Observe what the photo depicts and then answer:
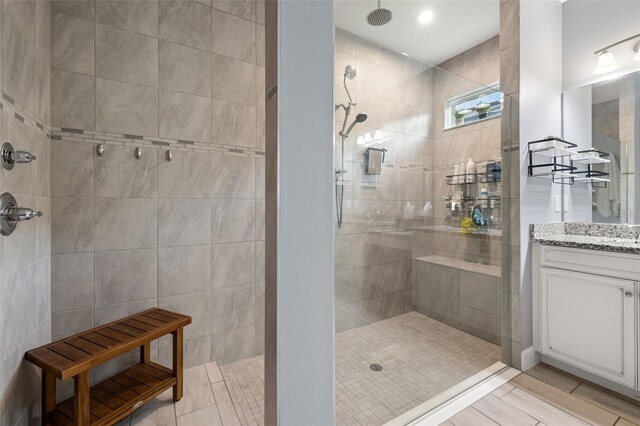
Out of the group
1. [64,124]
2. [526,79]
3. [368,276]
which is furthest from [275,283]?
[526,79]

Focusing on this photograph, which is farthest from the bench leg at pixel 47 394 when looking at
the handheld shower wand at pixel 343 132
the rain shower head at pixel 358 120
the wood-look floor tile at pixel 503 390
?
the wood-look floor tile at pixel 503 390

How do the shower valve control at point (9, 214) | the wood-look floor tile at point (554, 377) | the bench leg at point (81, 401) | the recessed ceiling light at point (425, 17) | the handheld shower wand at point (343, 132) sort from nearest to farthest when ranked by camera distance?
the shower valve control at point (9, 214) → the bench leg at point (81, 401) → the handheld shower wand at point (343, 132) → the wood-look floor tile at point (554, 377) → the recessed ceiling light at point (425, 17)

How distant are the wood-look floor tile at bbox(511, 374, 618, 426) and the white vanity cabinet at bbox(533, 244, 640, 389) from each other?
0.78 feet

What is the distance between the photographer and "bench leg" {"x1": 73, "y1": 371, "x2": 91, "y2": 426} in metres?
1.25

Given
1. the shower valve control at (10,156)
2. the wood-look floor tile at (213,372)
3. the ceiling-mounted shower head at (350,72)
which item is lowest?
the wood-look floor tile at (213,372)

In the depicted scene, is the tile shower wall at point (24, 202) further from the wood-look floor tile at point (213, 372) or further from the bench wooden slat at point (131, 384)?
the wood-look floor tile at point (213, 372)

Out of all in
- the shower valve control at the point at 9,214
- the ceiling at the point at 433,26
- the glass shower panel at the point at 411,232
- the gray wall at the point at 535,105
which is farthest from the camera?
the ceiling at the point at 433,26

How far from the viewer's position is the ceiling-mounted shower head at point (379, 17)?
2.32 m

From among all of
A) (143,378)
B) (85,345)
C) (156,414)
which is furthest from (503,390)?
(85,345)

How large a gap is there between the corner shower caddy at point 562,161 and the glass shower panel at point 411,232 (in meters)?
0.24

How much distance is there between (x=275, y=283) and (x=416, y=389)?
1.26 metres

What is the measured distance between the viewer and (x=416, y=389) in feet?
5.31

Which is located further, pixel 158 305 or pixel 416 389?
pixel 158 305

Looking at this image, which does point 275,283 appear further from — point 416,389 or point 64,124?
point 64,124
